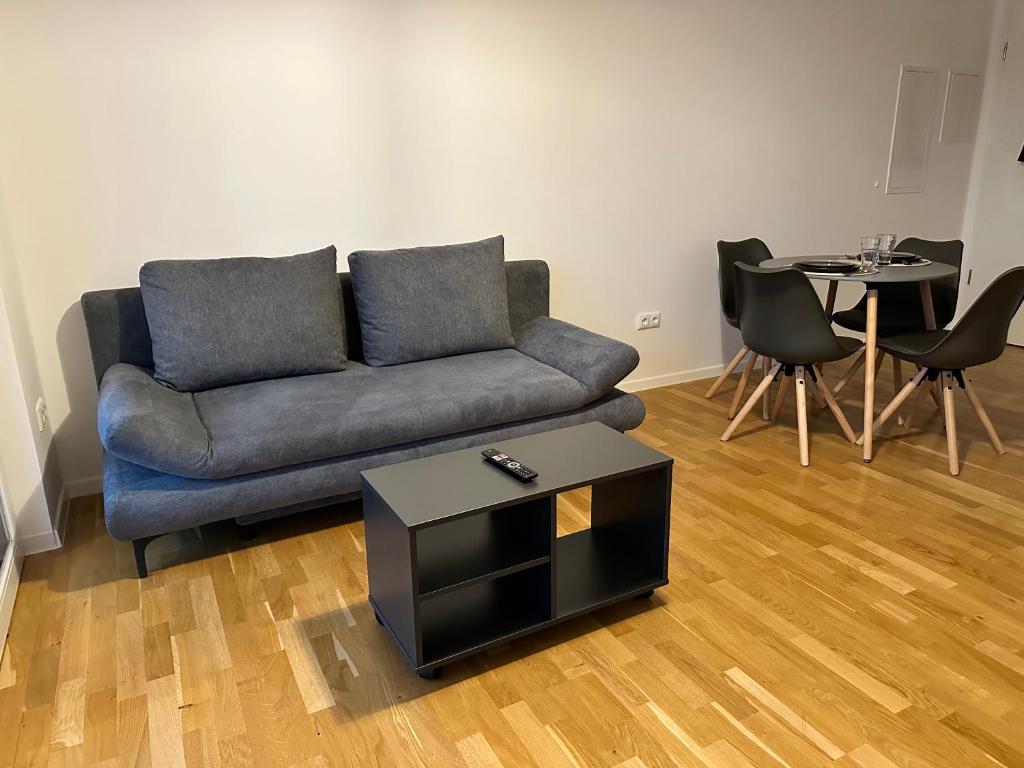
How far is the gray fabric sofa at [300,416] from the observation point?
7.70 feet

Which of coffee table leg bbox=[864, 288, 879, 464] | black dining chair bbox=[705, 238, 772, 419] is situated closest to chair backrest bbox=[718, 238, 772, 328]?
black dining chair bbox=[705, 238, 772, 419]

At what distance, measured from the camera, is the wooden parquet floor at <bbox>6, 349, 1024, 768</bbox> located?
1.71m

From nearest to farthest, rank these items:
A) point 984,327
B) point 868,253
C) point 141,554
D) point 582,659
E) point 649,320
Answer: point 582,659 < point 141,554 < point 984,327 < point 868,253 < point 649,320

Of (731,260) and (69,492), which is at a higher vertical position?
(731,260)

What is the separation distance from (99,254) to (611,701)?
250 cm

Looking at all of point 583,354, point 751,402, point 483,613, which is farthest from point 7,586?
point 751,402

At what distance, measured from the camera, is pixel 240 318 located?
288cm

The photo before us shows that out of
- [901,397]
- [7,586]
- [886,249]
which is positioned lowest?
[7,586]

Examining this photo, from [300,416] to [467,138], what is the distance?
1660 millimetres

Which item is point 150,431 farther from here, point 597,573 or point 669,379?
point 669,379

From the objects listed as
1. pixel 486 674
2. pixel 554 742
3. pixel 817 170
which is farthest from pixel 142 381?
pixel 817 170

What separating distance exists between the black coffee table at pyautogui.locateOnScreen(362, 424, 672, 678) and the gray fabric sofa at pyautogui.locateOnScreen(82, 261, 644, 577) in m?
0.55

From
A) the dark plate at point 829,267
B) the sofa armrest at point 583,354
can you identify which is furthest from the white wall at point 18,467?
the dark plate at point 829,267

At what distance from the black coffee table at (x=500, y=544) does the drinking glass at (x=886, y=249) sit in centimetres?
190
